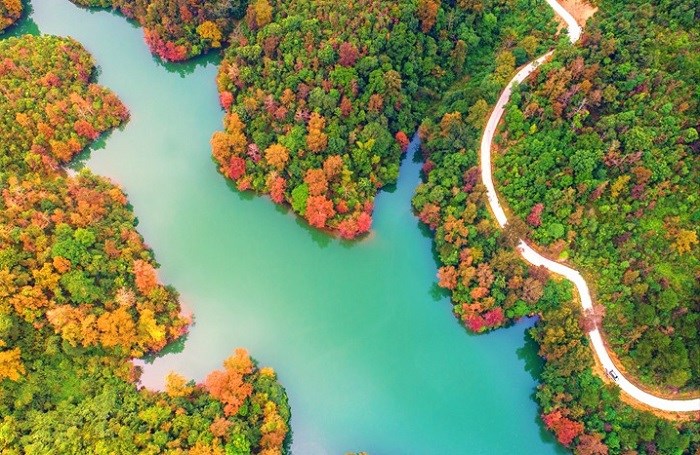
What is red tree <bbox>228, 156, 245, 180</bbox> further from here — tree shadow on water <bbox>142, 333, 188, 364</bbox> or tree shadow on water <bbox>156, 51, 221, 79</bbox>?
tree shadow on water <bbox>142, 333, 188, 364</bbox>

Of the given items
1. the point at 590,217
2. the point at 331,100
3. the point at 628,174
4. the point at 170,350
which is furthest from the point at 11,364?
the point at 628,174

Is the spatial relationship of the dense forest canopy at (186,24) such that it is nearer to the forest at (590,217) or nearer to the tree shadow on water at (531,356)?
the forest at (590,217)

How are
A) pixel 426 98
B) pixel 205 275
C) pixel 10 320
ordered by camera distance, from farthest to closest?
pixel 426 98
pixel 205 275
pixel 10 320

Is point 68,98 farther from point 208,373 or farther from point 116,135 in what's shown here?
point 208,373

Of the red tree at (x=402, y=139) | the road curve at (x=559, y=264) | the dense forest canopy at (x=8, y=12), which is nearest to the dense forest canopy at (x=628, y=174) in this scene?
the road curve at (x=559, y=264)

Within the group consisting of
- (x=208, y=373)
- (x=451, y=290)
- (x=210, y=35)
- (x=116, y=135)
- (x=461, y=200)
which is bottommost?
(x=208, y=373)

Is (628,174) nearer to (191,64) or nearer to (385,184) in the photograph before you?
(385,184)

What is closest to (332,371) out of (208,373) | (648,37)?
(208,373)
